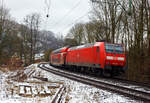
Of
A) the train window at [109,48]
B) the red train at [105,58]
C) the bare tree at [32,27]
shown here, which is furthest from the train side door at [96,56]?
the bare tree at [32,27]

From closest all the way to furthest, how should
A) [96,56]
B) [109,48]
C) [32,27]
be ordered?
[109,48] → [96,56] → [32,27]

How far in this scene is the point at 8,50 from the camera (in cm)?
3847

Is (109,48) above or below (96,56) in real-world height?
above

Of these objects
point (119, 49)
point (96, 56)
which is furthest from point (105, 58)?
point (119, 49)

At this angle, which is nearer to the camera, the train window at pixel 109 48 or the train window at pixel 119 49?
the train window at pixel 109 48

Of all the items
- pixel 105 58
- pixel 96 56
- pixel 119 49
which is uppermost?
pixel 119 49

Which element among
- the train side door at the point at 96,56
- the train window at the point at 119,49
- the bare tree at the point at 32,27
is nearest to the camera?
the train side door at the point at 96,56

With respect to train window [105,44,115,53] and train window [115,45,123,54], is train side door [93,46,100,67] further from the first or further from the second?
train window [115,45,123,54]

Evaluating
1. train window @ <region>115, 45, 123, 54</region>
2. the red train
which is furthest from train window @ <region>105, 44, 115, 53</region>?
train window @ <region>115, 45, 123, 54</region>

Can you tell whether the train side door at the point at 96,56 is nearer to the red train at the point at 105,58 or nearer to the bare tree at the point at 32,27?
the red train at the point at 105,58

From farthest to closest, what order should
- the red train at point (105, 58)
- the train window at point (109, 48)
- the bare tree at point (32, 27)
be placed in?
the bare tree at point (32, 27) < the train window at point (109, 48) < the red train at point (105, 58)

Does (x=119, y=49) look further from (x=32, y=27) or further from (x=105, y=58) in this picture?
(x=32, y=27)

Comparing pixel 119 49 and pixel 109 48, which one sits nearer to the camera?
pixel 109 48

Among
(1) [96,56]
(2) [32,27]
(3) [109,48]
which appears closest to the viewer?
(3) [109,48]
